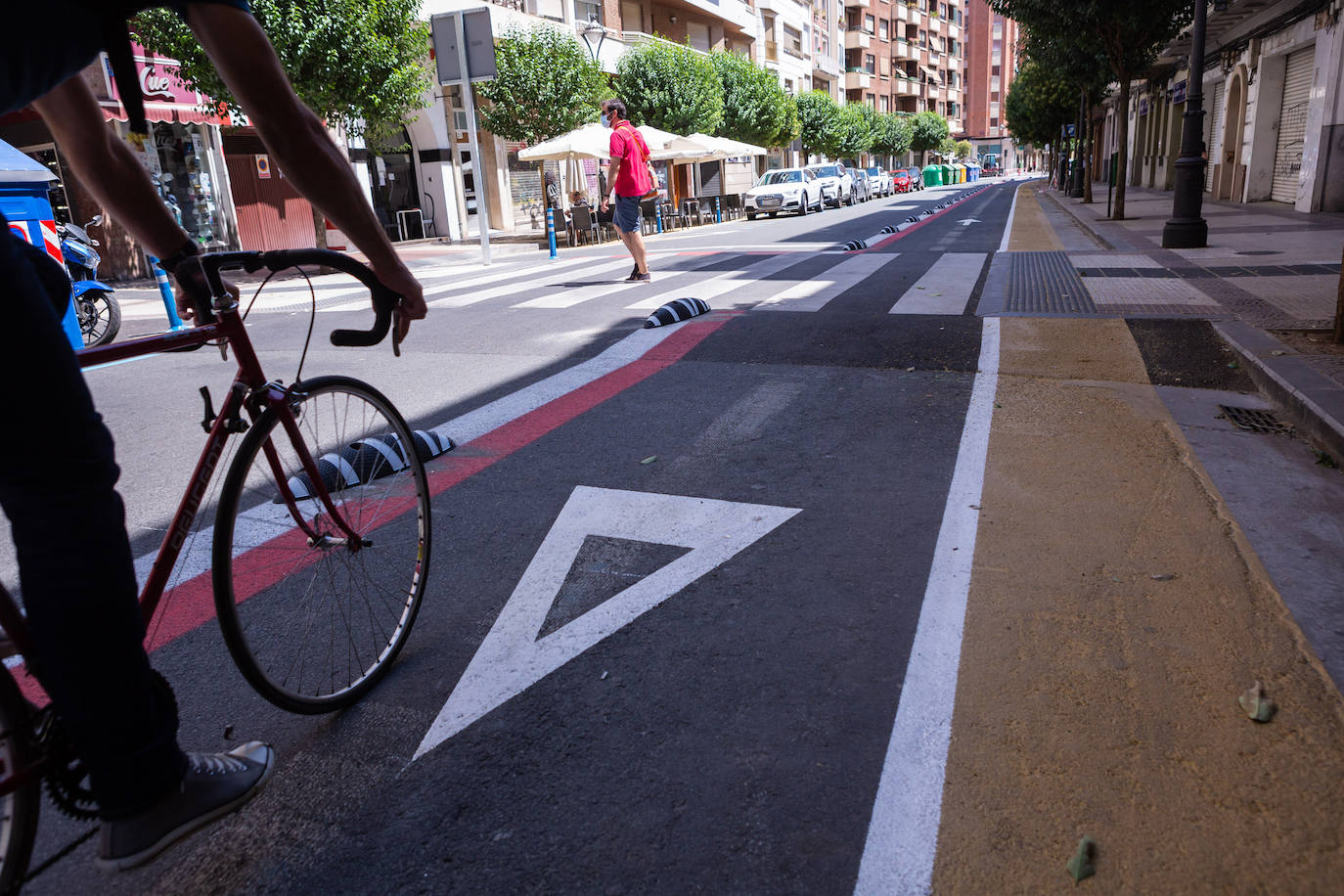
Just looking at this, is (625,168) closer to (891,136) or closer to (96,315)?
(96,315)

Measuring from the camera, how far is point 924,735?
222 cm

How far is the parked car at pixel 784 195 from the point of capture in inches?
1271

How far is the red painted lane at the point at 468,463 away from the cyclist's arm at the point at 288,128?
3.04ft

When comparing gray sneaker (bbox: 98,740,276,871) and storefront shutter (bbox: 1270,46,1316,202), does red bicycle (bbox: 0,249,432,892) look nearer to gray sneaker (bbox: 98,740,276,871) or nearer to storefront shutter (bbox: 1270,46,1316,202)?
gray sneaker (bbox: 98,740,276,871)

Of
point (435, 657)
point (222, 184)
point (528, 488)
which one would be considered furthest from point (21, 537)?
point (222, 184)

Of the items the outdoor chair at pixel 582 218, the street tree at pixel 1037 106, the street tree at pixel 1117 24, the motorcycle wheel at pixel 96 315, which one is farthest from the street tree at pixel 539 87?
the street tree at pixel 1037 106

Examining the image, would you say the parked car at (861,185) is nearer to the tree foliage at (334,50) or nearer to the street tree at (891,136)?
the tree foliage at (334,50)

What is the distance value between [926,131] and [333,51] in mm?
84953

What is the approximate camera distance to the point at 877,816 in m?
1.95

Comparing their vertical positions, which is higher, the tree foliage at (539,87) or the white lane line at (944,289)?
the tree foliage at (539,87)

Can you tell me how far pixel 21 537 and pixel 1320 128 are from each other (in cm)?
2297

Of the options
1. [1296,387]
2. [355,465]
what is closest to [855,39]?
[1296,387]

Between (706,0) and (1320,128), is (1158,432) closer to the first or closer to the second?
(1320,128)

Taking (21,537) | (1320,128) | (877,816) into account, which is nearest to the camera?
(21,537)
